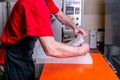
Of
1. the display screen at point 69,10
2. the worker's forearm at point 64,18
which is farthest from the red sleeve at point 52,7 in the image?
the display screen at point 69,10

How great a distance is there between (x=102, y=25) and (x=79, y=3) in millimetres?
410

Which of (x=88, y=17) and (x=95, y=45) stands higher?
(x=88, y=17)

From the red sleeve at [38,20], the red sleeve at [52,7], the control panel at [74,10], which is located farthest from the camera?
the control panel at [74,10]

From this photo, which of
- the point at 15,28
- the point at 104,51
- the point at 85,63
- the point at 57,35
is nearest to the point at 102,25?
the point at 104,51

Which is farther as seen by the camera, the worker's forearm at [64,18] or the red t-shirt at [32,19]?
the worker's forearm at [64,18]

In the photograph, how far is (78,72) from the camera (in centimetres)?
135

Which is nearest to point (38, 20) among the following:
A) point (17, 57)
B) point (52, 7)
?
point (17, 57)

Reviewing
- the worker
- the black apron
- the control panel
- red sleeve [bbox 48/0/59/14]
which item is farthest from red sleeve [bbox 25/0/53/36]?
the control panel

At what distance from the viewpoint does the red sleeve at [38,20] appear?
48.5 inches

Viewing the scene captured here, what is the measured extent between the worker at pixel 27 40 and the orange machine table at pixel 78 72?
109 mm

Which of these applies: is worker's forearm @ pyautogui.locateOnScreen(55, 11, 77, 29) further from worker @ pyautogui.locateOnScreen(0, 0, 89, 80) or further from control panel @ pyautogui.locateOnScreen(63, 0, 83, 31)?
worker @ pyautogui.locateOnScreen(0, 0, 89, 80)

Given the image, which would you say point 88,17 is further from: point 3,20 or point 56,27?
point 3,20

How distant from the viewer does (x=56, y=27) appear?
81.8 inches

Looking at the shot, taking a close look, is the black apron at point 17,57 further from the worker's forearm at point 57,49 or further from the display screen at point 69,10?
the display screen at point 69,10
